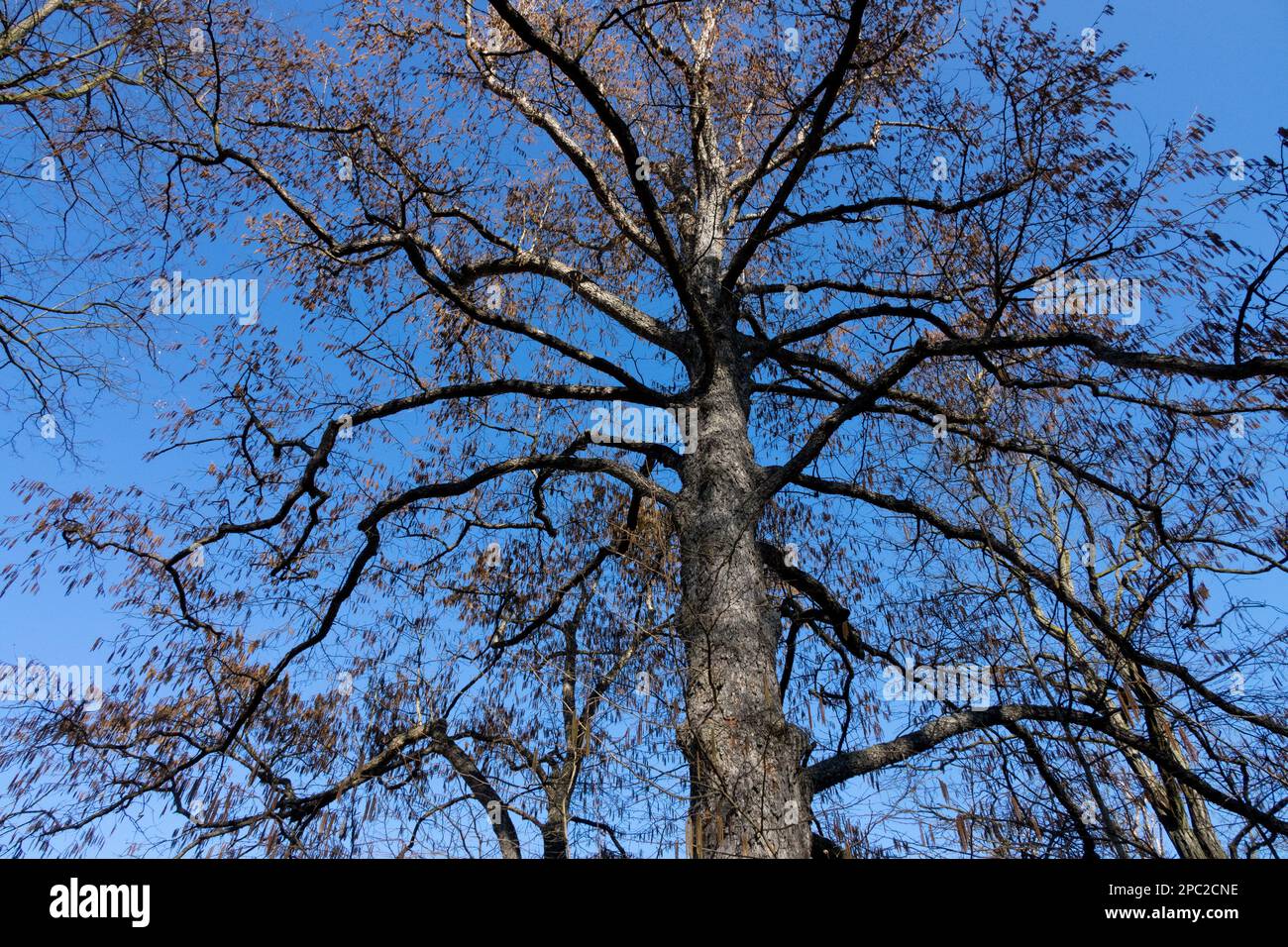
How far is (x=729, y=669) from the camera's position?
4344 mm

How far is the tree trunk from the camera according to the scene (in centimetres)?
355

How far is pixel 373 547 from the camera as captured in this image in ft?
18.0

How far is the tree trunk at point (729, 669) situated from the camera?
140 inches

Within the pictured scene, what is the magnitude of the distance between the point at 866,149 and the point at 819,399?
213cm
